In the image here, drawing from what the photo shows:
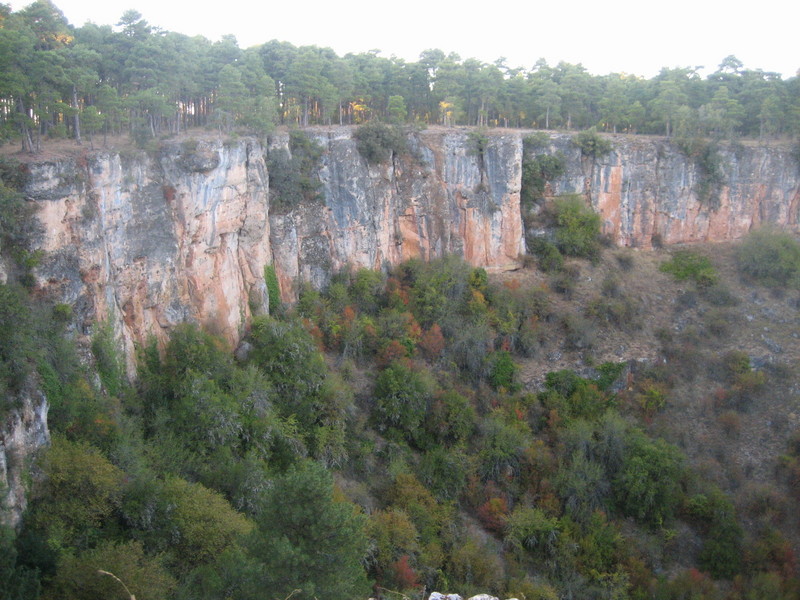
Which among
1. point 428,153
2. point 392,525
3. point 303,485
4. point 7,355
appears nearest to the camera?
point 303,485

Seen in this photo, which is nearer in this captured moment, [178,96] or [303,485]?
[303,485]

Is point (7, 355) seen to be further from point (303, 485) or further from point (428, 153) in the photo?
point (428, 153)

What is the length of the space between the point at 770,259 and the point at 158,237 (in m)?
→ 32.9

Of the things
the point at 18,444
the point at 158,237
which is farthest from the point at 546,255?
the point at 18,444

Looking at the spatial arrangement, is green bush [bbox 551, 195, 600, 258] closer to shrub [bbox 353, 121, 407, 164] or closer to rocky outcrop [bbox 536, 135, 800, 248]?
rocky outcrop [bbox 536, 135, 800, 248]

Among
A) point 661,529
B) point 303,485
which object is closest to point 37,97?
point 303,485

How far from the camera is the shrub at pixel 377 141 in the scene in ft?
113

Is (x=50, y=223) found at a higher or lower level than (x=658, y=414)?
higher

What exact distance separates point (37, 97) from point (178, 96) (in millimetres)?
9623

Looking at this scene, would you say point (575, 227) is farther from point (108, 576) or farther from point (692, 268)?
point (108, 576)

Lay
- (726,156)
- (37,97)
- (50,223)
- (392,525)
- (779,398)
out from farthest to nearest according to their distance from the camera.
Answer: (726,156) → (779,398) → (37,97) → (392,525) → (50,223)

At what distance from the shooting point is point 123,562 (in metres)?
15.2

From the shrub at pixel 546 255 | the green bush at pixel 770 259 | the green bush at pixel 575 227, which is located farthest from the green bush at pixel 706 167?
the shrub at pixel 546 255

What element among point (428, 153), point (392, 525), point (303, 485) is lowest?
point (392, 525)
